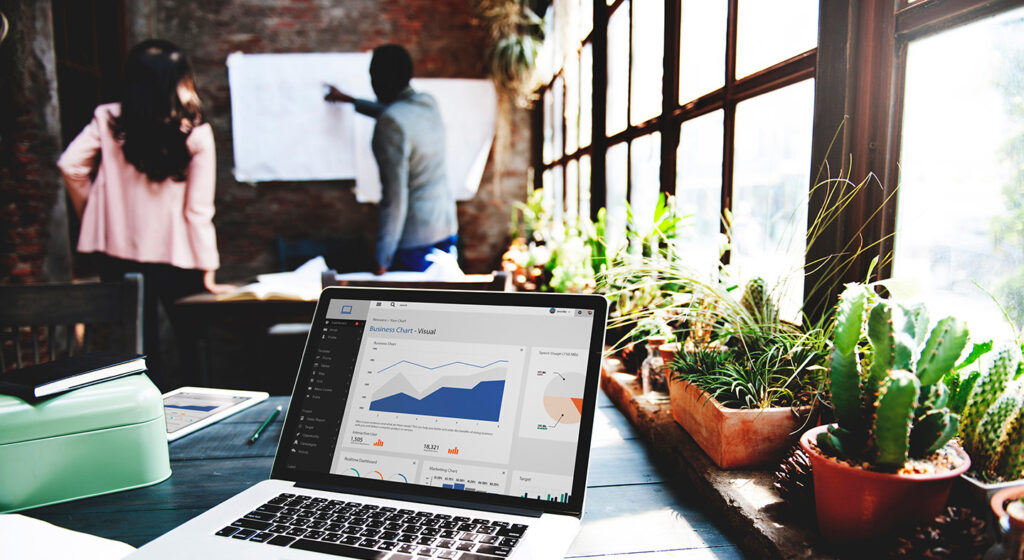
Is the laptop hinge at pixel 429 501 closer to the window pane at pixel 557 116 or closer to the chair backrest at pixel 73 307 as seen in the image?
the chair backrest at pixel 73 307

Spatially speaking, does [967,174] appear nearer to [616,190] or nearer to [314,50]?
[616,190]

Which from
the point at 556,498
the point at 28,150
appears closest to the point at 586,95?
the point at 556,498

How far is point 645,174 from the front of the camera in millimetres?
2025

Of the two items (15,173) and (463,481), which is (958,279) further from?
(15,173)

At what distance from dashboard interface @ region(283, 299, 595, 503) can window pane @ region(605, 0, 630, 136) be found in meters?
1.55

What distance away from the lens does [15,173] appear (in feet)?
10.3

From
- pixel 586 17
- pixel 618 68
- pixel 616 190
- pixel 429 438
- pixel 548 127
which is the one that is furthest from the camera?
pixel 548 127

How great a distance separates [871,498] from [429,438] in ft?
1.82

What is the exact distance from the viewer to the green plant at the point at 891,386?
0.60m

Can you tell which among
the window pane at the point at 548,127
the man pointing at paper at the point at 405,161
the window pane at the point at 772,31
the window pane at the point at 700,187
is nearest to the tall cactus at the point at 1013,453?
the window pane at the point at 772,31

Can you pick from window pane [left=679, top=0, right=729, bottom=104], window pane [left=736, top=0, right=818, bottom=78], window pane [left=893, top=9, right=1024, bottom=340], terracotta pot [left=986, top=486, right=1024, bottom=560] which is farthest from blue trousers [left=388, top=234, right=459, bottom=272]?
terracotta pot [left=986, top=486, right=1024, bottom=560]

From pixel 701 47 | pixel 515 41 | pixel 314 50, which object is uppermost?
pixel 314 50

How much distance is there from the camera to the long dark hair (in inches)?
102

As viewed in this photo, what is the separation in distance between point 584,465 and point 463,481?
0.56 feet
